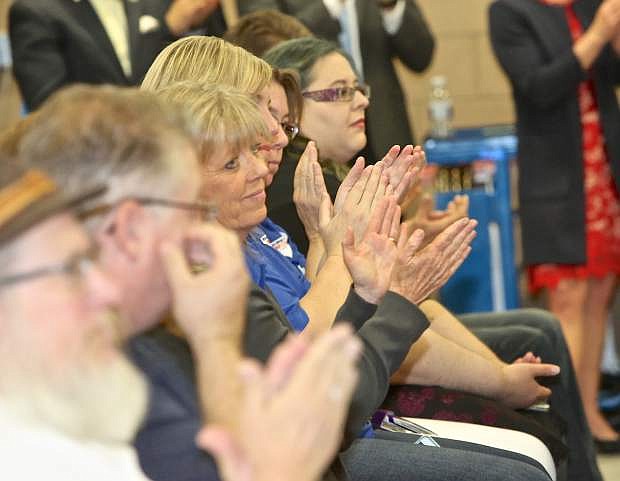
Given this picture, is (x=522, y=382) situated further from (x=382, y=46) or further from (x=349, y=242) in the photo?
(x=382, y=46)

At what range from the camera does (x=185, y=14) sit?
3.86 metres

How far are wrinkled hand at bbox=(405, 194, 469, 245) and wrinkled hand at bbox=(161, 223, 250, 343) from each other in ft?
6.88

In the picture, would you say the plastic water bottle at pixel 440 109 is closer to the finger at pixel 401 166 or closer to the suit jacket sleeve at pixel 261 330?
→ the finger at pixel 401 166

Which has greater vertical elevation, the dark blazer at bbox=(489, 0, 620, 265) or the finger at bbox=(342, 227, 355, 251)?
the finger at bbox=(342, 227, 355, 251)

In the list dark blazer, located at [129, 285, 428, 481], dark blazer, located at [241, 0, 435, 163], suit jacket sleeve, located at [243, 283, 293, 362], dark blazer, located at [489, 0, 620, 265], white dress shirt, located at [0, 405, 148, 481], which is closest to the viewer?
white dress shirt, located at [0, 405, 148, 481]

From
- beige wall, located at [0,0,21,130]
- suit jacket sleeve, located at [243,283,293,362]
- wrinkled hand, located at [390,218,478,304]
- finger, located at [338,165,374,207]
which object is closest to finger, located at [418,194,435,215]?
wrinkled hand, located at [390,218,478,304]

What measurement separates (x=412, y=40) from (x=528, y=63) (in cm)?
44

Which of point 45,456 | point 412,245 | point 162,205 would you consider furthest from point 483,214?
point 45,456

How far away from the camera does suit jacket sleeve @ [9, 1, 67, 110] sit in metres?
3.87

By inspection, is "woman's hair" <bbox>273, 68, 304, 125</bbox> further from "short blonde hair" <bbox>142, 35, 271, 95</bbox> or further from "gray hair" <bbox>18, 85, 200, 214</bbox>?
"gray hair" <bbox>18, 85, 200, 214</bbox>

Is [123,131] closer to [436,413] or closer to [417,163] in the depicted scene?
[417,163]

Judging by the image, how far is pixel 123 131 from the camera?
1483 millimetres

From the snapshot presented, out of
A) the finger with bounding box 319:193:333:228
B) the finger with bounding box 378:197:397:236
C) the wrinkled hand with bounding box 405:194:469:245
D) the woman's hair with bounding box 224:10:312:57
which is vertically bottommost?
the wrinkled hand with bounding box 405:194:469:245

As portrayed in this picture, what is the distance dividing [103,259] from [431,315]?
195 cm
